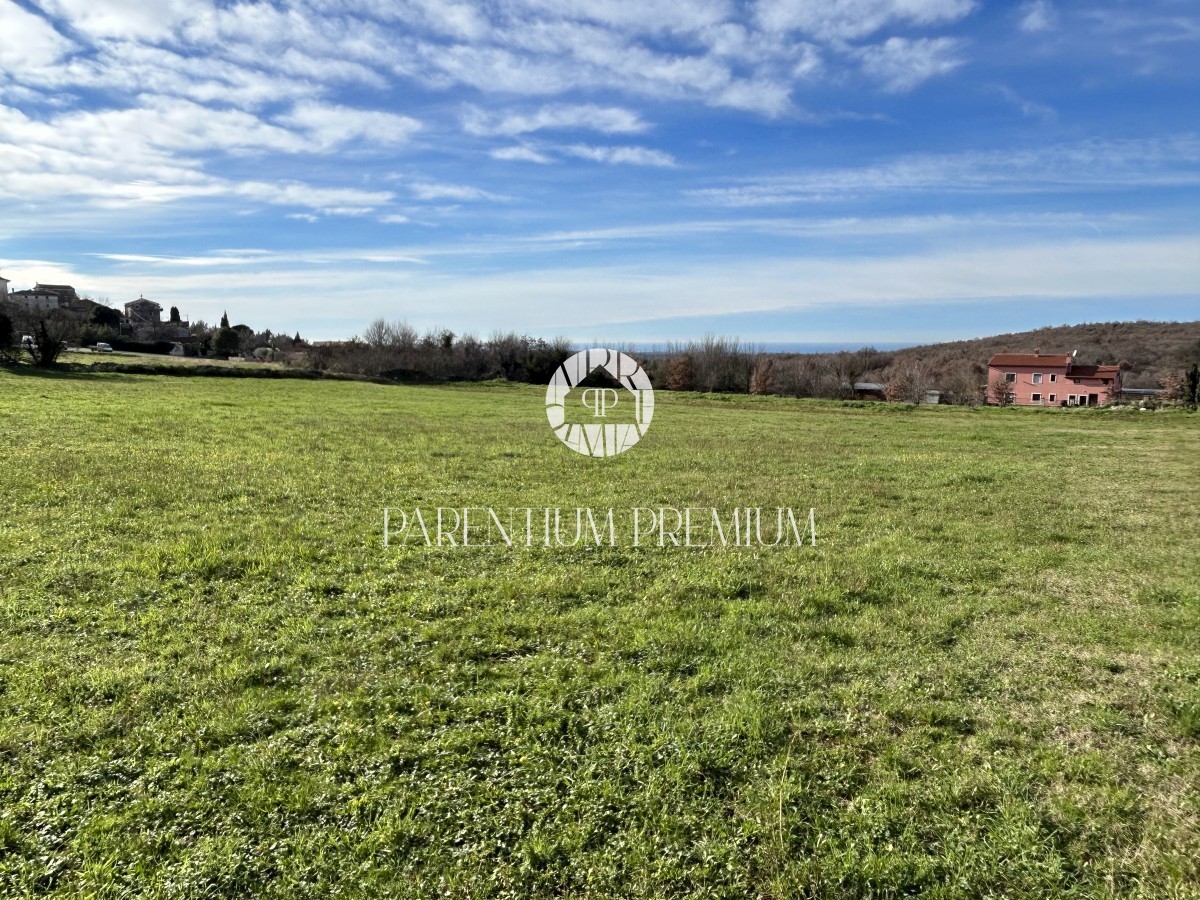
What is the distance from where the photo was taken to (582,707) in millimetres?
3873

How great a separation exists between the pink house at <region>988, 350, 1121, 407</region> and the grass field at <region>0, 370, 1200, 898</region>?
176ft

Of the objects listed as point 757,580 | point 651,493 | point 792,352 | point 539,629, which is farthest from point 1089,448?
point 792,352

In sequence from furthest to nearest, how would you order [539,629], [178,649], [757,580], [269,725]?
[757,580]
[539,629]
[178,649]
[269,725]

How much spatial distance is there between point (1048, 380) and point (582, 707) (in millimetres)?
64220

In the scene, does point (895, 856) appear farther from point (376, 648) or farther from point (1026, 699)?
point (376, 648)

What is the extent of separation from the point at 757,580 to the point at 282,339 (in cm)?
7714

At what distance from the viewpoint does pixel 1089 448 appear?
17.9 meters

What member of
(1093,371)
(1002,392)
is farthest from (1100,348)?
(1002,392)

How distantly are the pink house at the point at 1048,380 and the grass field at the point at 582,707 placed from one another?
53.8 meters

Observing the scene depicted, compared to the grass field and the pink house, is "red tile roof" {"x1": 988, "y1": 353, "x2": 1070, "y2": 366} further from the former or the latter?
the grass field

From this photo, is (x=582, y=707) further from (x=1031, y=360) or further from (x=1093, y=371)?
(x=1093, y=371)

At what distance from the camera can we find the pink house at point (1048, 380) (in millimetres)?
53266

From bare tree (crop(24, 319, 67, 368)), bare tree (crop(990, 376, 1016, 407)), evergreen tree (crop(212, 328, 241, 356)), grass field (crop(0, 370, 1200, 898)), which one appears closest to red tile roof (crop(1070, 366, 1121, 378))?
bare tree (crop(990, 376, 1016, 407))

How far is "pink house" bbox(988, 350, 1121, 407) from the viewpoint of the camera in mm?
53266
